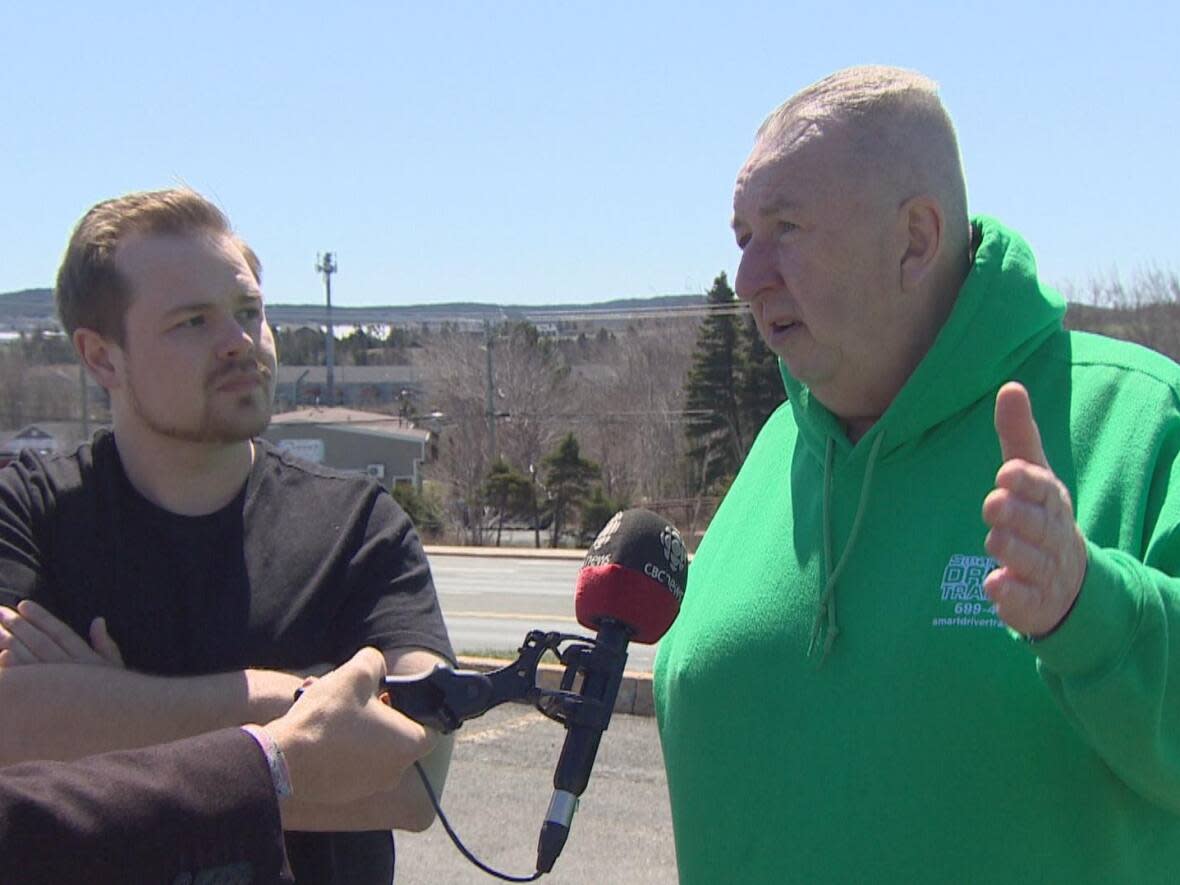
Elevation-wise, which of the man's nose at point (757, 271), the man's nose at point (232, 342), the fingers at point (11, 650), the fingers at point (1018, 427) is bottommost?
the fingers at point (11, 650)

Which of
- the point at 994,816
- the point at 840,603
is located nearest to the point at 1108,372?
the point at 840,603

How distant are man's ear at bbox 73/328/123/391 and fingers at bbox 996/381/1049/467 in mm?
1888

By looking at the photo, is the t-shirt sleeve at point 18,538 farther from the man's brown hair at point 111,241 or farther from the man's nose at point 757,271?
the man's nose at point 757,271

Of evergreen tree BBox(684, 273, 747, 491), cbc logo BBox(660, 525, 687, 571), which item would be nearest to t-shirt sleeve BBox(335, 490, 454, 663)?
cbc logo BBox(660, 525, 687, 571)

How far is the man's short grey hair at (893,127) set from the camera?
237cm

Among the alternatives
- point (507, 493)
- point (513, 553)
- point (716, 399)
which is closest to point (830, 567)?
point (513, 553)

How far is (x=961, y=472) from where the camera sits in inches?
92.5

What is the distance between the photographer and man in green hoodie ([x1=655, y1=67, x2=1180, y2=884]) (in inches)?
84.0

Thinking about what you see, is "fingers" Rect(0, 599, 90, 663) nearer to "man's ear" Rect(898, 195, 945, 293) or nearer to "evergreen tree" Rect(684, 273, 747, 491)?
"man's ear" Rect(898, 195, 945, 293)

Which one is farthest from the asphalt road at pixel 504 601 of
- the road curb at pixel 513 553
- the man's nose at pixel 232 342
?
the man's nose at pixel 232 342

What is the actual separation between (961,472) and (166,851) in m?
1.44

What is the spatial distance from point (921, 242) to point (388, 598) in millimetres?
1280

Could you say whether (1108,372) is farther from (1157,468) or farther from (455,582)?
(455,582)

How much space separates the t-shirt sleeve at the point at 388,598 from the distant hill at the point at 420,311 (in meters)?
59.4
